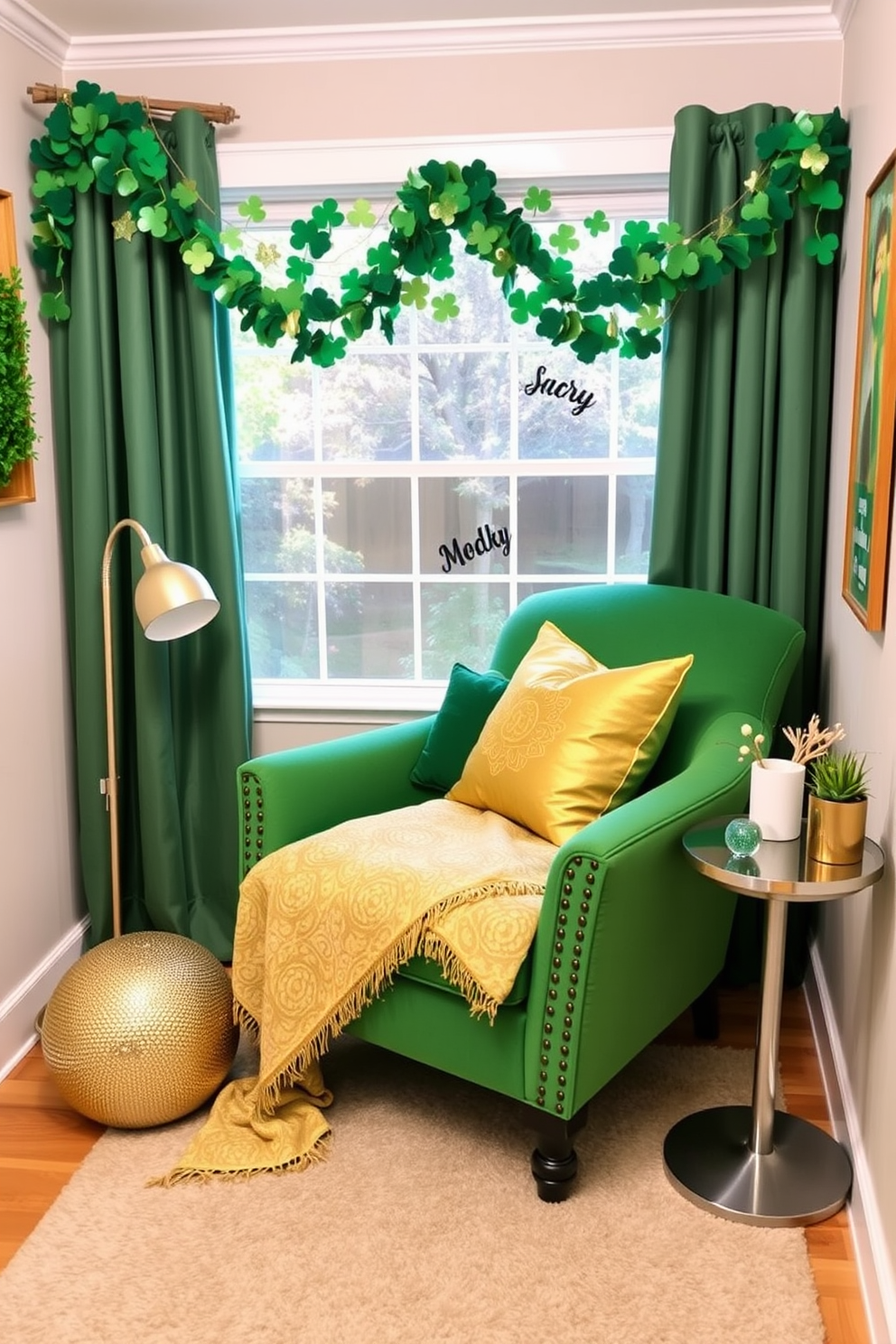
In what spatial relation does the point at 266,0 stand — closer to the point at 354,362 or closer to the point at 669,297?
the point at 354,362

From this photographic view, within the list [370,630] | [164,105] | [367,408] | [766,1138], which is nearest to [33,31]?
[164,105]

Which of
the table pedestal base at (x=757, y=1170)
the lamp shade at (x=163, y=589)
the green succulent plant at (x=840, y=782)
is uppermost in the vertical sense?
the lamp shade at (x=163, y=589)

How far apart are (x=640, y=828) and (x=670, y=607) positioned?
2.70ft

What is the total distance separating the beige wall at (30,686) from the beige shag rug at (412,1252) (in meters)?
0.68

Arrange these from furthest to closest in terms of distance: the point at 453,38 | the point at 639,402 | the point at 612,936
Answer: the point at 639,402
the point at 453,38
the point at 612,936

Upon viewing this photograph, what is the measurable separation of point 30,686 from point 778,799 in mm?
1756

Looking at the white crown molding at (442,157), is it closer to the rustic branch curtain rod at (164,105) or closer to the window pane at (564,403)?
the rustic branch curtain rod at (164,105)

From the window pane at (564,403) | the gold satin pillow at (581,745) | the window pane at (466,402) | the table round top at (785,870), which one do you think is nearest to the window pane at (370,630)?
the window pane at (466,402)

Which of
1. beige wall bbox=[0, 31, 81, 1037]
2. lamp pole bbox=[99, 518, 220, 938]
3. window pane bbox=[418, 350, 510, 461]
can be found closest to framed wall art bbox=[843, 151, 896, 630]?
window pane bbox=[418, 350, 510, 461]

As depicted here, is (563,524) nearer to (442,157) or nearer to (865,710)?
(442,157)

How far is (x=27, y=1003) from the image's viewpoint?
2.93 m

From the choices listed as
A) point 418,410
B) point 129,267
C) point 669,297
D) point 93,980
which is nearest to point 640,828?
point 93,980

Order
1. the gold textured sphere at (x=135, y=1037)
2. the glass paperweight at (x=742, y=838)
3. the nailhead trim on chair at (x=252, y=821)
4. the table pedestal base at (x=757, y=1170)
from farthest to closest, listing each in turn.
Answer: the nailhead trim on chair at (x=252, y=821) < the gold textured sphere at (x=135, y=1037) < the table pedestal base at (x=757, y=1170) < the glass paperweight at (x=742, y=838)

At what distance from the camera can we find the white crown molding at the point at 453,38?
9.43 ft
